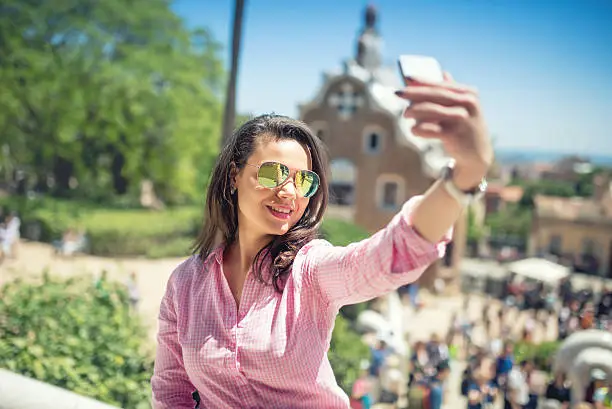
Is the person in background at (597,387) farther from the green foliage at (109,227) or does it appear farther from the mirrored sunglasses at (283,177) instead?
the green foliage at (109,227)

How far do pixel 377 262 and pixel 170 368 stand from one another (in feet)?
2.48

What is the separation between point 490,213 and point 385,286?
168 feet

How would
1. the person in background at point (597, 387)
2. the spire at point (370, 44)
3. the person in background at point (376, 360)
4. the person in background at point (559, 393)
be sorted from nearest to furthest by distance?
the person in background at point (597, 387)
the person in background at point (559, 393)
the person in background at point (376, 360)
the spire at point (370, 44)

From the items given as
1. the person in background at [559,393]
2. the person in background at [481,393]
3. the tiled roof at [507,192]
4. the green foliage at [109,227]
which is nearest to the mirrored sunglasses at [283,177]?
the person in background at [481,393]

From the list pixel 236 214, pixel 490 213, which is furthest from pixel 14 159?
pixel 490 213

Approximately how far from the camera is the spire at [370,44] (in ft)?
75.8

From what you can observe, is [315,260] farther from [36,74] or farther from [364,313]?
[36,74]

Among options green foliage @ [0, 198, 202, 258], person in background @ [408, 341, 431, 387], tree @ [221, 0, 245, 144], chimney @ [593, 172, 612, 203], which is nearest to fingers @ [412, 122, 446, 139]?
person in background @ [408, 341, 431, 387]

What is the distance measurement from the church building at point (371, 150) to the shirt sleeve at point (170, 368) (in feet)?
57.7

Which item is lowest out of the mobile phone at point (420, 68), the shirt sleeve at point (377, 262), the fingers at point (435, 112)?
the shirt sleeve at point (377, 262)

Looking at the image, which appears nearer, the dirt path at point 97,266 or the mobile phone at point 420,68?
the mobile phone at point 420,68

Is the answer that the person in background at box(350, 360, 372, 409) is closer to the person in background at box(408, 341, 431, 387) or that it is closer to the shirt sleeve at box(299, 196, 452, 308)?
the person in background at box(408, 341, 431, 387)

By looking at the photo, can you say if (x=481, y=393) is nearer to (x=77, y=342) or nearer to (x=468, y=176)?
(x=77, y=342)

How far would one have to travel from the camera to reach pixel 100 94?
59.1 ft
